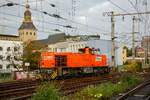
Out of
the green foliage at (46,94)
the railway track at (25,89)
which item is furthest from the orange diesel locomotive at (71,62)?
the green foliage at (46,94)

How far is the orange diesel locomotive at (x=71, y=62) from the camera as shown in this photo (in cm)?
3250

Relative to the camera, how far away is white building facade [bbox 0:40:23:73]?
65.9 metres

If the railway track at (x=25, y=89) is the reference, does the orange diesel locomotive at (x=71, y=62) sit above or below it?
above

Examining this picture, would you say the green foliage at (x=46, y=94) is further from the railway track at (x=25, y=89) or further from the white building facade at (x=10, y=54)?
the white building facade at (x=10, y=54)

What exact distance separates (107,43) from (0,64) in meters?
36.6

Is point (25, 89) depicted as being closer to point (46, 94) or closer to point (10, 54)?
point (46, 94)

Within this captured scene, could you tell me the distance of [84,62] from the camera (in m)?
36.6

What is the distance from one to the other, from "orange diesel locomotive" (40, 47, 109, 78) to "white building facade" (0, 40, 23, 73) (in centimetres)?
2759

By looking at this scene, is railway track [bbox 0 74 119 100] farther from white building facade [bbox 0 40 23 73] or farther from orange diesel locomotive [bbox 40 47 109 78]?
white building facade [bbox 0 40 23 73]

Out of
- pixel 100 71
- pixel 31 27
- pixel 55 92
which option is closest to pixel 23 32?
pixel 31 27

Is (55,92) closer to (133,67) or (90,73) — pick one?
(90,73)

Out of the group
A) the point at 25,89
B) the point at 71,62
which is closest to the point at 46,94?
the point at 25,89

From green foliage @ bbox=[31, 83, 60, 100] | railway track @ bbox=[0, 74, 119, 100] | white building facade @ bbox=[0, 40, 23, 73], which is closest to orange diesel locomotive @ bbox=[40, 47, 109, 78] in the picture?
railway track @ bbox=[0, 74, 119, 100]

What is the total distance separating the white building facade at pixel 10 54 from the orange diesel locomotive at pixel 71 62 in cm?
2759
